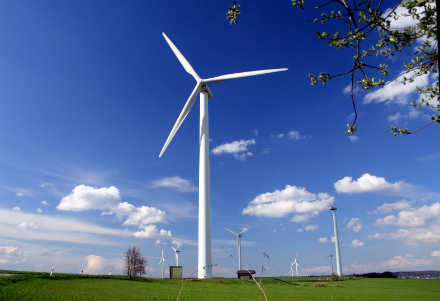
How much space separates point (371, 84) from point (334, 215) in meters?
80.7

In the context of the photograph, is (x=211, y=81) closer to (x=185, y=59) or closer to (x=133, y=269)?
(x=185, y=59)

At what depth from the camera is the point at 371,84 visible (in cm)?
647

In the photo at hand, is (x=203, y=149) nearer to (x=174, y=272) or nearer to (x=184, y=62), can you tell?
(x=184, y=62)

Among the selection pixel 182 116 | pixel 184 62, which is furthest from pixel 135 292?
pixel 184 62

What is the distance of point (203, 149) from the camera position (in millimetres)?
50531

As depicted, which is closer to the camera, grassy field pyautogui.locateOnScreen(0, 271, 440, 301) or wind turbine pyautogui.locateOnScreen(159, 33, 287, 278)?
grassy field pyautogui.locateOnScreen(0, 271, 440, 301)

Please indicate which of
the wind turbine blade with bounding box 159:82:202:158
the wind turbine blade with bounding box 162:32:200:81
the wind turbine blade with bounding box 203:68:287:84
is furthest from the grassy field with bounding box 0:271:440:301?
the wind turbine blade with bounding box 162:32:200:81

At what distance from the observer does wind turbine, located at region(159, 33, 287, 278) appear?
4525 centimetres

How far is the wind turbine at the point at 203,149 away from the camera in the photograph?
45250 millimetres

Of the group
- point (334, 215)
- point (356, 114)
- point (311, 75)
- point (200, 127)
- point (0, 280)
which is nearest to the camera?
point (356, 114)

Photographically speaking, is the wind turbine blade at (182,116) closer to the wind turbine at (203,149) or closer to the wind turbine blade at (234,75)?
the wind turbine at (203,149)

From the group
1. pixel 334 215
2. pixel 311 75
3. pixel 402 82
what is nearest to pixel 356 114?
pixel 311 75

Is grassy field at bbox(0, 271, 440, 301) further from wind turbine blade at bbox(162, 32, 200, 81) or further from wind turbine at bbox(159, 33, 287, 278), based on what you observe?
wind turbine blade at bbox(162, 32, 200, 81)

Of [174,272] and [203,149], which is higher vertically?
[203,149]
